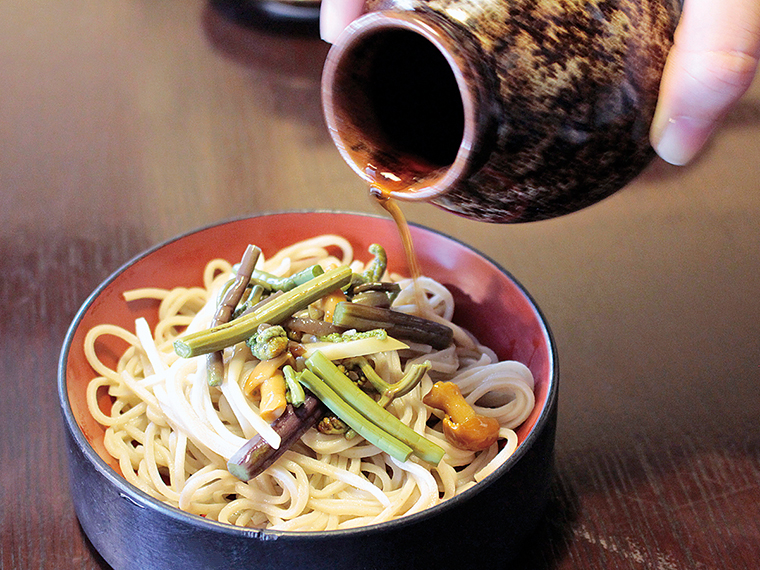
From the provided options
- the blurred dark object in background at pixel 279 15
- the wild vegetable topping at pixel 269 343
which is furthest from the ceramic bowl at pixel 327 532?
the blurred dark object in background at pixel 279 15

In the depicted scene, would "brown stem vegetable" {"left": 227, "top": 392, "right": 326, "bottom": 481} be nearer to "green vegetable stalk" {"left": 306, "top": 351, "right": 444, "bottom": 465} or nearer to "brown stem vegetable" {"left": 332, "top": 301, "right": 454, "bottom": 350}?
"green vegetable stalk" {"left": 306, "top": 351, "right": 444, "bottom": 465}

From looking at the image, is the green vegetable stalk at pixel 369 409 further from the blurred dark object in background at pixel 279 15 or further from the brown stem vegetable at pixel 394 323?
the blurred dark object in background at pixel 279 15

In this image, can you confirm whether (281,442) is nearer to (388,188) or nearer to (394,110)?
(388,188)

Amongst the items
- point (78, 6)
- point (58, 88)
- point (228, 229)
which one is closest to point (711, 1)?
point (228, 229)

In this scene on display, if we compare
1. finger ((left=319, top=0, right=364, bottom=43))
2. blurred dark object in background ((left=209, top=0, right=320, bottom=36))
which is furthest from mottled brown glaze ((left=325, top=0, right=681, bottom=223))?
blurred dark object in background ((left=209, top=0, right=320, bottom=36))

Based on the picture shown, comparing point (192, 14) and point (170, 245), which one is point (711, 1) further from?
point (192, 14)

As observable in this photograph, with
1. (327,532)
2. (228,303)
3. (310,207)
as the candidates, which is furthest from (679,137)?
(310,207)

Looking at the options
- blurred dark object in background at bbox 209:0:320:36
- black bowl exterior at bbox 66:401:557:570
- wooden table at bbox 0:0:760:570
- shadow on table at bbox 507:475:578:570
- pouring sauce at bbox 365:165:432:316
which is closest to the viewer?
black bowl exterior at bbox 66:401:557:570

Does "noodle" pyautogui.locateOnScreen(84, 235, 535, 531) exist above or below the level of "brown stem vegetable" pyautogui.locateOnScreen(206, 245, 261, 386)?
below
